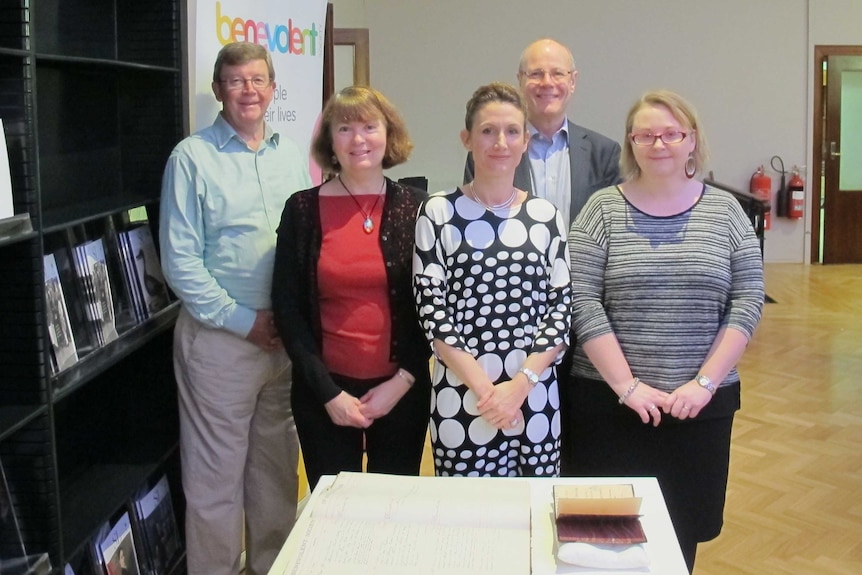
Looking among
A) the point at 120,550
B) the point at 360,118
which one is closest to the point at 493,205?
the point at 360,118

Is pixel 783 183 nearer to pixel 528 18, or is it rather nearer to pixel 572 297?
pixel 528 18

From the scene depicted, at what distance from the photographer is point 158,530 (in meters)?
2.68

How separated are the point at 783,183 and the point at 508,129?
7845mm

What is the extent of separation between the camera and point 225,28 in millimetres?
Result: 2867

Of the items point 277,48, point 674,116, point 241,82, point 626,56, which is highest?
point 626,56

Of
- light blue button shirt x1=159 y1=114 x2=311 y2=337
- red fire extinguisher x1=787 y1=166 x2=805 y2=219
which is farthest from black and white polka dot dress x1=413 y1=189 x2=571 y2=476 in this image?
red fire extinguisher x1=787 y1=166 x2=805 y2=219

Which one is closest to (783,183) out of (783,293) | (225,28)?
(783,293)

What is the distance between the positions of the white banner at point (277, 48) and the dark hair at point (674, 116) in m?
1.34

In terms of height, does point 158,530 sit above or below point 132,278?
below

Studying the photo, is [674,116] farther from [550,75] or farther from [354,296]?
[354,296]

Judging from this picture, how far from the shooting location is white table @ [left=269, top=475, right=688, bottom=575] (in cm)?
133

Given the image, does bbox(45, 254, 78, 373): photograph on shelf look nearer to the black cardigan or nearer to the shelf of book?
the shelf of book

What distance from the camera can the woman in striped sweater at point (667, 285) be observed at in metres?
2.08

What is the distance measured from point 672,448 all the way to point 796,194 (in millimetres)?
7475
